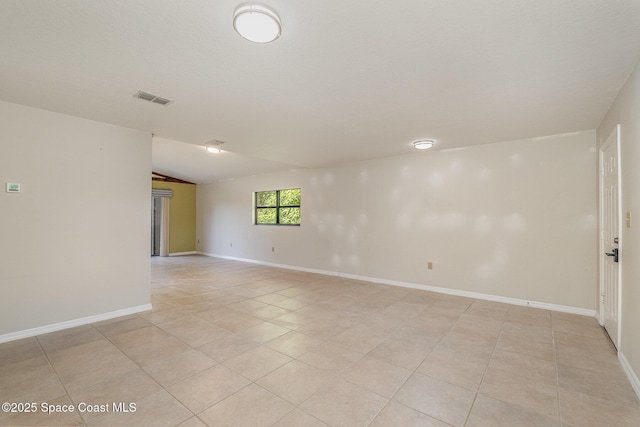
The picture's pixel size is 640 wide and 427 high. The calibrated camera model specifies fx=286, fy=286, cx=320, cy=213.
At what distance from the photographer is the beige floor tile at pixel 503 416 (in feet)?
5.58

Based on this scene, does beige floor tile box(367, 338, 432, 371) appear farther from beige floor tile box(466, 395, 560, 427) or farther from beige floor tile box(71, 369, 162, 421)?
beige floor tile box(71, 369, 162, 421)

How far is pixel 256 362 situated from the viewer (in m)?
2.40

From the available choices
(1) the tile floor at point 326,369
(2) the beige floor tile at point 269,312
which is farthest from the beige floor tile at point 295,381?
(2) the beige floor tile at point 269,312

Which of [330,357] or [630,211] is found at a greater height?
[630,211]

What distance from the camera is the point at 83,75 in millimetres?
2260

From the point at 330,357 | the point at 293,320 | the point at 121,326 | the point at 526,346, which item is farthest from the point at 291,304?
the point at 526,346

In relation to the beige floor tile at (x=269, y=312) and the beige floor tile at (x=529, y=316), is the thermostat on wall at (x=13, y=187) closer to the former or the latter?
the beige floor tile at (x=269, y=312)

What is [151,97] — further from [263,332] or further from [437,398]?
[437,398]

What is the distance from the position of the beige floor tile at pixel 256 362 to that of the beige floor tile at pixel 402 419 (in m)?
0.93

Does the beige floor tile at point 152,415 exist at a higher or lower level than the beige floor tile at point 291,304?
higher

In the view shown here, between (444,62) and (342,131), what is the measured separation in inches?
69.7

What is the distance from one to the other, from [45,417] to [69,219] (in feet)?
7.18

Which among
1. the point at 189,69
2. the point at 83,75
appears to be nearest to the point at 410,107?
the point at 189,69

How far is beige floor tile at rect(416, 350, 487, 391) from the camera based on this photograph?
7.02 feet
